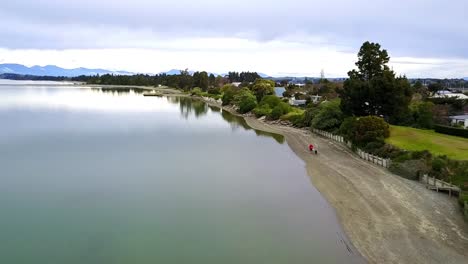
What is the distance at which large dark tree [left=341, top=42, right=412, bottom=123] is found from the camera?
37.7 meters

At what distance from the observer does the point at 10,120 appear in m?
56.5

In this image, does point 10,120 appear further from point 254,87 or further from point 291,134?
point 254,87

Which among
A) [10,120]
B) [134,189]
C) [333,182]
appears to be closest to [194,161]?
[134,189]

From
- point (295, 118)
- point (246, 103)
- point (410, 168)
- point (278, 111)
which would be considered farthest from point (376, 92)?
point (246, 103)

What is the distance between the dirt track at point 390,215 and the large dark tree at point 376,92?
10.0 m

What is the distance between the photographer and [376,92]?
38.0 meters

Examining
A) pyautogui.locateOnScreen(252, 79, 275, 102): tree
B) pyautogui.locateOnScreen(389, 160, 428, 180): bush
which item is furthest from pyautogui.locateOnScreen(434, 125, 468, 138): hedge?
pyautogui.locateOnScreen(252, 79, 275, 102): tree

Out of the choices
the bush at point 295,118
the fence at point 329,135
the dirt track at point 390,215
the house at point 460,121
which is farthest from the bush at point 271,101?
the dirt track at point 390,215

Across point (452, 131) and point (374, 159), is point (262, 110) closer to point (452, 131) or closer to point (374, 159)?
point (452, 131)

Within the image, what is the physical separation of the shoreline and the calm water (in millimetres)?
902

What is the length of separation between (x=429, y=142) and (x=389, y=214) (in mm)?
13196

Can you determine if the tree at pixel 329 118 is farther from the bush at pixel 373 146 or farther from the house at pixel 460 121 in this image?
the house at pixel 460 121

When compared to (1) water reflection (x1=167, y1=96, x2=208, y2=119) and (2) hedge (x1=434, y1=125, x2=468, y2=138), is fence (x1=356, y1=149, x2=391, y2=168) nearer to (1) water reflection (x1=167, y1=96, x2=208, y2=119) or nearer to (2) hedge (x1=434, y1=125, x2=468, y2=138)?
(2) hedge (x1=434, y1=125, x2=468, y2=138)

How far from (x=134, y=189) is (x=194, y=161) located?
857 cm
